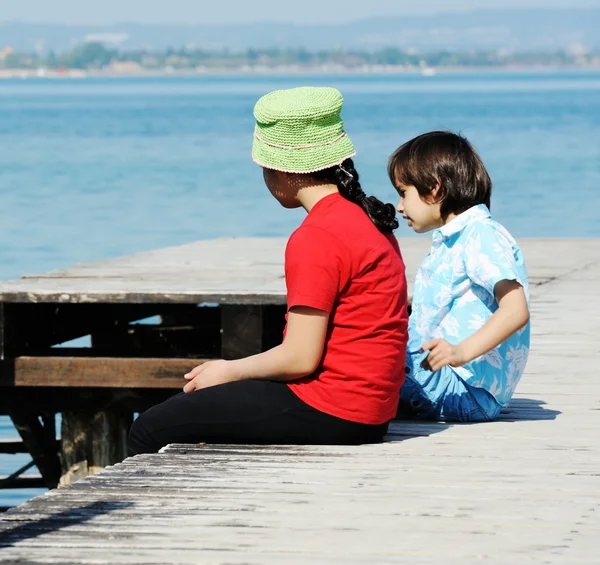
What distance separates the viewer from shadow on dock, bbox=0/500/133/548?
11.2 feet

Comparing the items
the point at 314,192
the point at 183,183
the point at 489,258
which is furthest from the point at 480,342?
the point at 183,183

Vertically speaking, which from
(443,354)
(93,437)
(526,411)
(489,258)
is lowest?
(93,437)

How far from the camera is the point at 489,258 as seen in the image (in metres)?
4.55

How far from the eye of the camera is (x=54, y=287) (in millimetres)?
8094

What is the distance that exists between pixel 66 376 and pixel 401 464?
4.47 m

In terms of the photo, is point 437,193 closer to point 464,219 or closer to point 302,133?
point 464,219

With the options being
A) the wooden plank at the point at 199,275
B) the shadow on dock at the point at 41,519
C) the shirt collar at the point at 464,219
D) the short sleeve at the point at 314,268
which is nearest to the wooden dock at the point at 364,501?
the shadow on dock at the point at 41,519

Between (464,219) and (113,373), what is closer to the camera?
(464,219)

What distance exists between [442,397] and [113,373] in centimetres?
391

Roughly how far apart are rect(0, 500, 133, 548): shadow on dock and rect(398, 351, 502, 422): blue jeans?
144cm

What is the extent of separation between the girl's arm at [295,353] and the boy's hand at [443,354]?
383 mm

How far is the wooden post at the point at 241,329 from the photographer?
316 inches

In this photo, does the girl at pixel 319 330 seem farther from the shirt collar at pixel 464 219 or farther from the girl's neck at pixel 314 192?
the shirt collar at pixel 464 219

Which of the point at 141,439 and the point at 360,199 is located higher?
the point at 360,199
